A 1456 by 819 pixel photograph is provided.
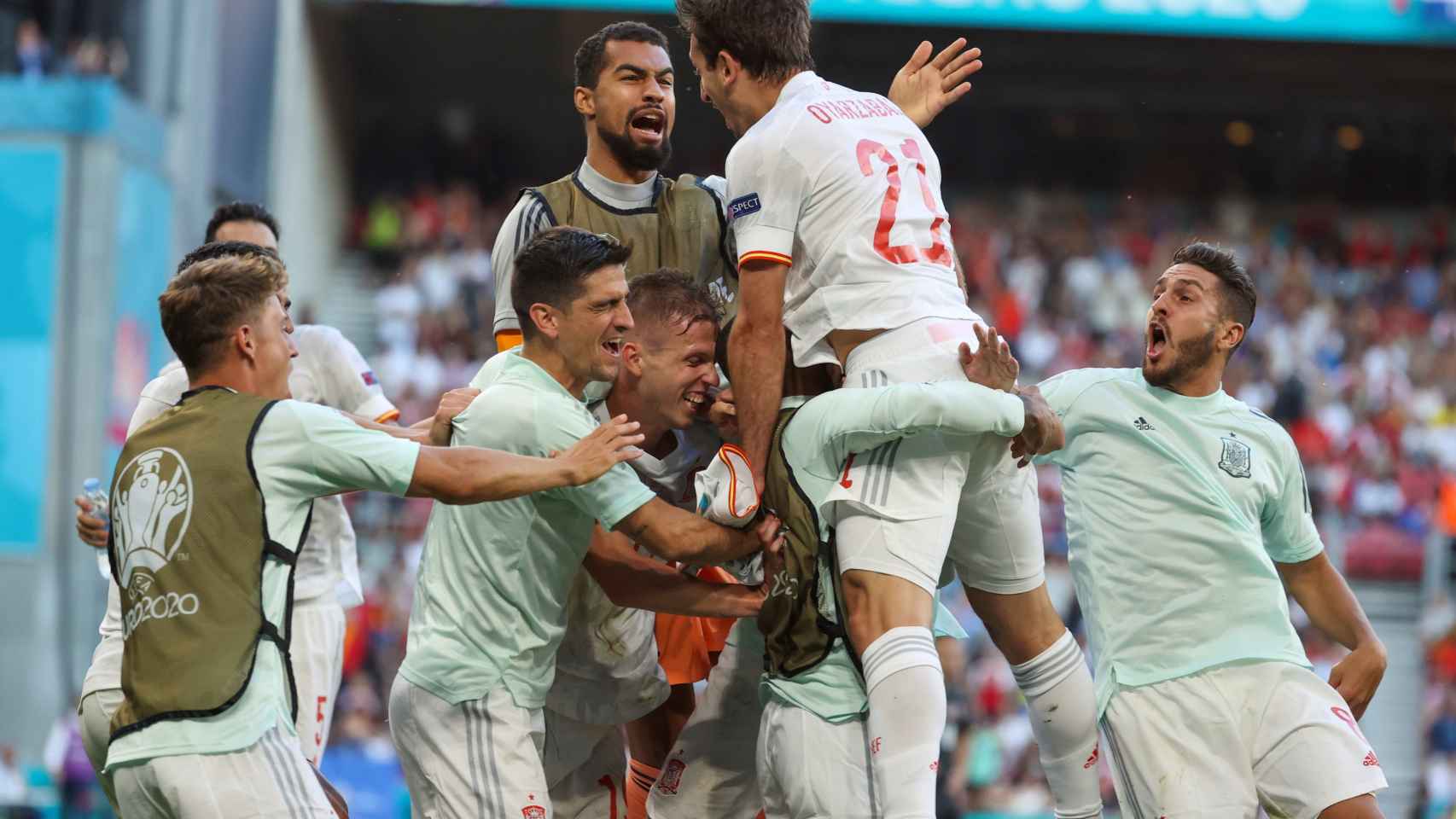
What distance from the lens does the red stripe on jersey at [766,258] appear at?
466cm

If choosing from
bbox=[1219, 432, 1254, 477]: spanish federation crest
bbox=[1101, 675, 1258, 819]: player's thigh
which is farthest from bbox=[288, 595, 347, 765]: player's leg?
bbox=[1219, 432, 1254, 477]: spanish federation crest

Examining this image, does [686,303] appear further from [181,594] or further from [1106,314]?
[1106,314]

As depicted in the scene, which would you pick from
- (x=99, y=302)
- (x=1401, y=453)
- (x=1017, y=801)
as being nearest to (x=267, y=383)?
(x=1017, y=801)

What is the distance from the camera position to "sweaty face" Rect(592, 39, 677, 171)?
5.70 meters

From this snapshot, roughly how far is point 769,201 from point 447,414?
109cm

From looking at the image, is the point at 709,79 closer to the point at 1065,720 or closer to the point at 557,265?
the point at 557,265

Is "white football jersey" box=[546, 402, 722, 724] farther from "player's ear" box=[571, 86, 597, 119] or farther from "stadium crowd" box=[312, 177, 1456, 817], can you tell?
"stadium crowd" box=[312, 177, 1456, 817]

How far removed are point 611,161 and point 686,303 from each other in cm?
92

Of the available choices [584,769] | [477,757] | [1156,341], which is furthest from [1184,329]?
[477,757]

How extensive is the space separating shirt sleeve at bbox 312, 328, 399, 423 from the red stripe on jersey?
2.09 metres

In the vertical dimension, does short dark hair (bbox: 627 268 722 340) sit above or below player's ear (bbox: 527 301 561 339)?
above

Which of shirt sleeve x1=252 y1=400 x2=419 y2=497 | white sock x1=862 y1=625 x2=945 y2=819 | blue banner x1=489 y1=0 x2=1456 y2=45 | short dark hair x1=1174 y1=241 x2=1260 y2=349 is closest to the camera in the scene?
shirt sleeve x1=252 y1=400 x2=419 y2=497

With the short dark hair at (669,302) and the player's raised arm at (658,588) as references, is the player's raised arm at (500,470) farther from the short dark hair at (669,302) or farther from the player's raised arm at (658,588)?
the short dark hair at (669,302)

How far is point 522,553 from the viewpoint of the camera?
15.3ft
